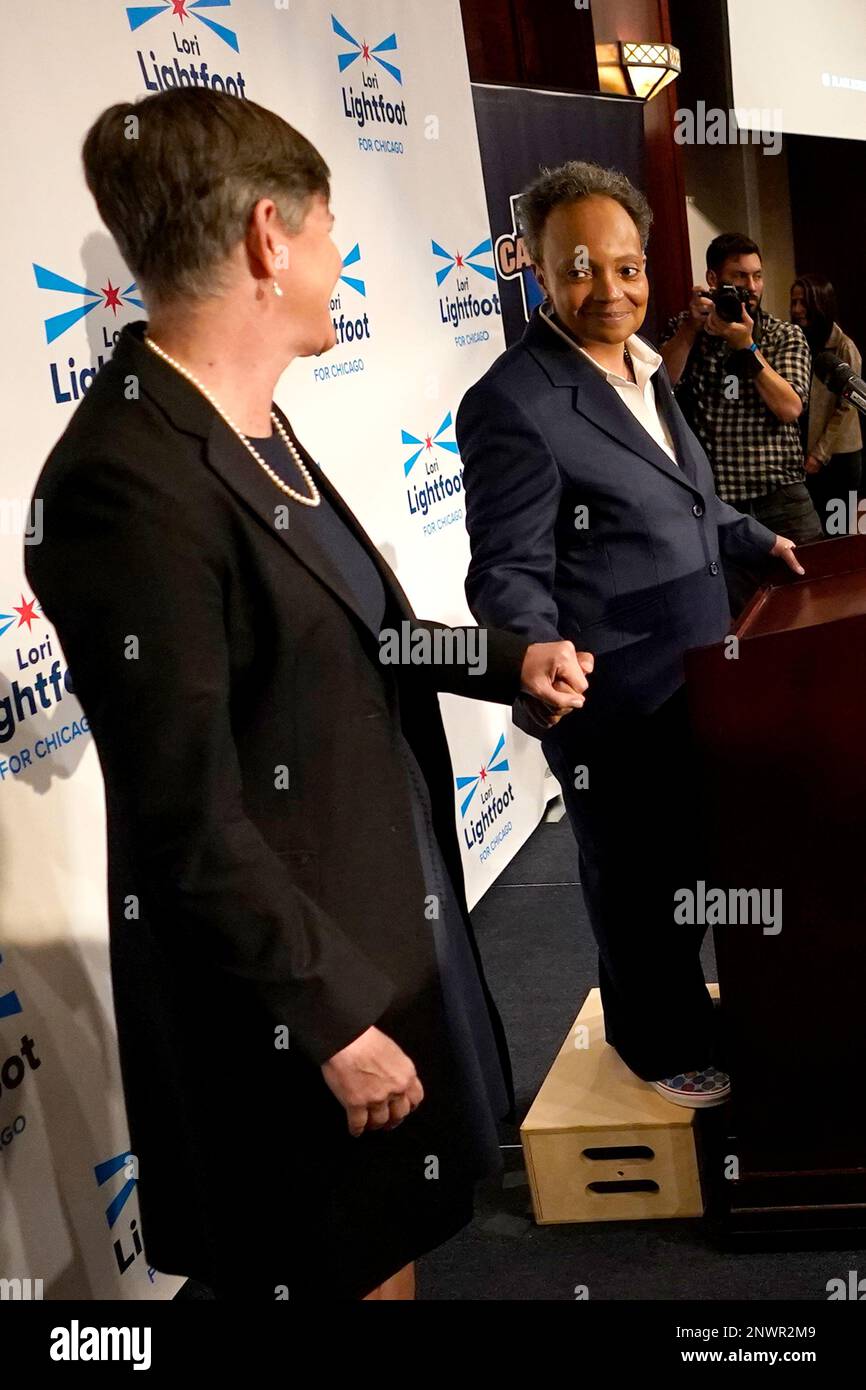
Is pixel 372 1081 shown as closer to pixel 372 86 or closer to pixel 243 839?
pixel 243 839

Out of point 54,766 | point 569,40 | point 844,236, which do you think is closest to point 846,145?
point 844,236

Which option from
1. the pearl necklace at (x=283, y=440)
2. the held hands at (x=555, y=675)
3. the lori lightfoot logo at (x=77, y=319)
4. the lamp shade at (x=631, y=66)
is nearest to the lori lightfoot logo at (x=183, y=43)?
the lori lightfoot logo at (x=77, y=319)

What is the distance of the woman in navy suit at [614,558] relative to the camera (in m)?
2.08

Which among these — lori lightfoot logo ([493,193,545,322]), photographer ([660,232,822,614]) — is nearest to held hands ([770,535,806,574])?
lori lightfoot logo ([493,193,545,322])

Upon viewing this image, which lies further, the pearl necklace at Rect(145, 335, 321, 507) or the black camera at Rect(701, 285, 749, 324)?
the black camera at Rect(701, 285, 749, 324)

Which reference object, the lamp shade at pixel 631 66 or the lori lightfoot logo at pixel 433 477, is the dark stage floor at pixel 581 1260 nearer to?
the lori lightfoot logo at pixel 433 477

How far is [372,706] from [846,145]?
9.07 metres

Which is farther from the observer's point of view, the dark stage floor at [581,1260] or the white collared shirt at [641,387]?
the white collared shirt at [641,387]

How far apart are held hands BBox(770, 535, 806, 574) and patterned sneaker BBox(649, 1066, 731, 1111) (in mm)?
869

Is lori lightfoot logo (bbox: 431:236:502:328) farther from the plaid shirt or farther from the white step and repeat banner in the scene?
the plaid shirt

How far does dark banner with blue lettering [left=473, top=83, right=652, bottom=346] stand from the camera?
411cm

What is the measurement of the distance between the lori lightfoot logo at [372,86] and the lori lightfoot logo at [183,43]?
1.70 ft

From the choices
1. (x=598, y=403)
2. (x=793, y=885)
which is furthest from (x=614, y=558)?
(x=793, y=885)
